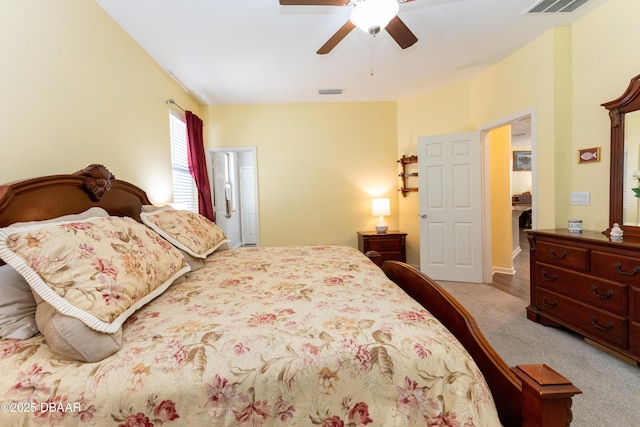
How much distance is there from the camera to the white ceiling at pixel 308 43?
2.18 m

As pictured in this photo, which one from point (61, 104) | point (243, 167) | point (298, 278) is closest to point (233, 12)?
point (61, 104)

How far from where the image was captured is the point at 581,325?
6.91 feet

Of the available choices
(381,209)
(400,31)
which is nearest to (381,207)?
(381,209)

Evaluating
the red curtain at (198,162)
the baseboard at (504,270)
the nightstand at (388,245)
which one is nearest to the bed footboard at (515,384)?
the nightstand at (388,245)

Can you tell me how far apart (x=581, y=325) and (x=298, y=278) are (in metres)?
2.25

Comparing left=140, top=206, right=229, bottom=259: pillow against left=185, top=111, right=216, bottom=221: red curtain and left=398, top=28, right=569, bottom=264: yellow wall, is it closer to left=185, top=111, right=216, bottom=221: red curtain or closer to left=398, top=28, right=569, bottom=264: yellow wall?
left=185, top=111, right=216, bottom=221: red curtain

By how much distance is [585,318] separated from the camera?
2.08 meters

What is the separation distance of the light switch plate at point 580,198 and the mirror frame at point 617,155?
0.24 metres

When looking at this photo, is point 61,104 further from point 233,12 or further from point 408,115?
point 408,115

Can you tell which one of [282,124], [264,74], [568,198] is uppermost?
[264,74]

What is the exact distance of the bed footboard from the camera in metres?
0.71

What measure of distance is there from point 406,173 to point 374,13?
9.51 feet

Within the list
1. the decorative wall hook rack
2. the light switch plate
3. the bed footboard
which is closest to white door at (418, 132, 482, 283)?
the decorative wall hook rack

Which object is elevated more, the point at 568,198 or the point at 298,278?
the point at 568,198
